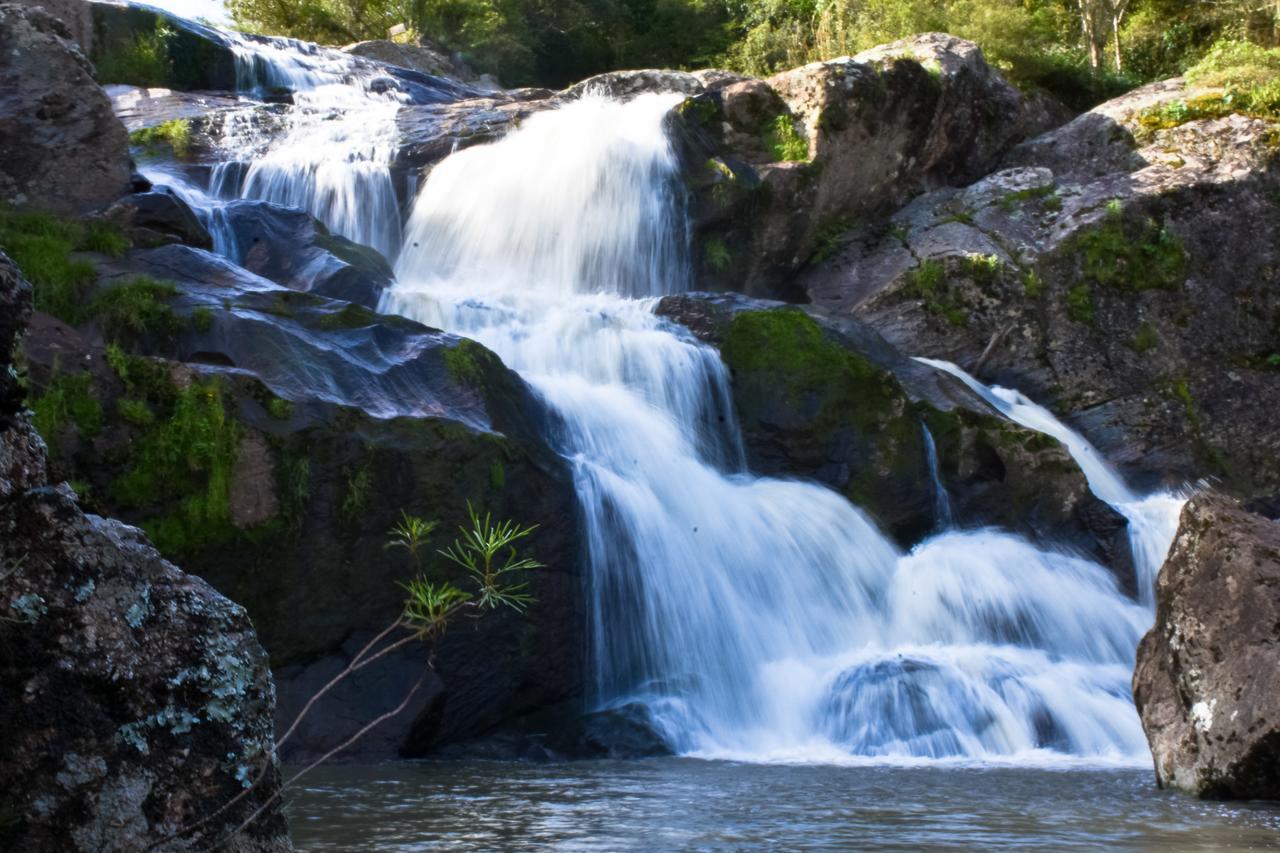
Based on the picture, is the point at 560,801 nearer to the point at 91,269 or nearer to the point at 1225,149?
the point at 91,269

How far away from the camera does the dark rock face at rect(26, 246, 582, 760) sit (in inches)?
295

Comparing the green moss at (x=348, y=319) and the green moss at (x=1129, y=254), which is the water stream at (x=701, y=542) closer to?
the green moss at (x=348, y=319)

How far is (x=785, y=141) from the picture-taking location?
16266 mm

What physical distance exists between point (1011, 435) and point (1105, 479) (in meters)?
2.56

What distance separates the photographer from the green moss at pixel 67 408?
7133 millimetres

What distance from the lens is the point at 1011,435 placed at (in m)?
12.4

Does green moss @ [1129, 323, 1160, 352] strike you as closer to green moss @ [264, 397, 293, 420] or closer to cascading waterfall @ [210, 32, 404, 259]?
cascading waterfall @ [210, 32, 404, 259]

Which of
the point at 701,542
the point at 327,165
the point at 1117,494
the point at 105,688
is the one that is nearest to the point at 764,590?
the point at 701,542

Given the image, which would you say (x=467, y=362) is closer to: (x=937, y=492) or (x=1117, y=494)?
(x=937, y=492)

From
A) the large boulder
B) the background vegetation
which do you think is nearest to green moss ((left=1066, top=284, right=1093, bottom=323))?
the large boulder

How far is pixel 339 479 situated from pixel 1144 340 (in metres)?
11.8

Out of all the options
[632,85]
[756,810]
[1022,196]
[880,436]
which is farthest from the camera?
[632,85]

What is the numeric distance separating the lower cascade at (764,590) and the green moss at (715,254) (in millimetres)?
2083

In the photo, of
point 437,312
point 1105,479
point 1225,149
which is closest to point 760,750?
point 437,312
